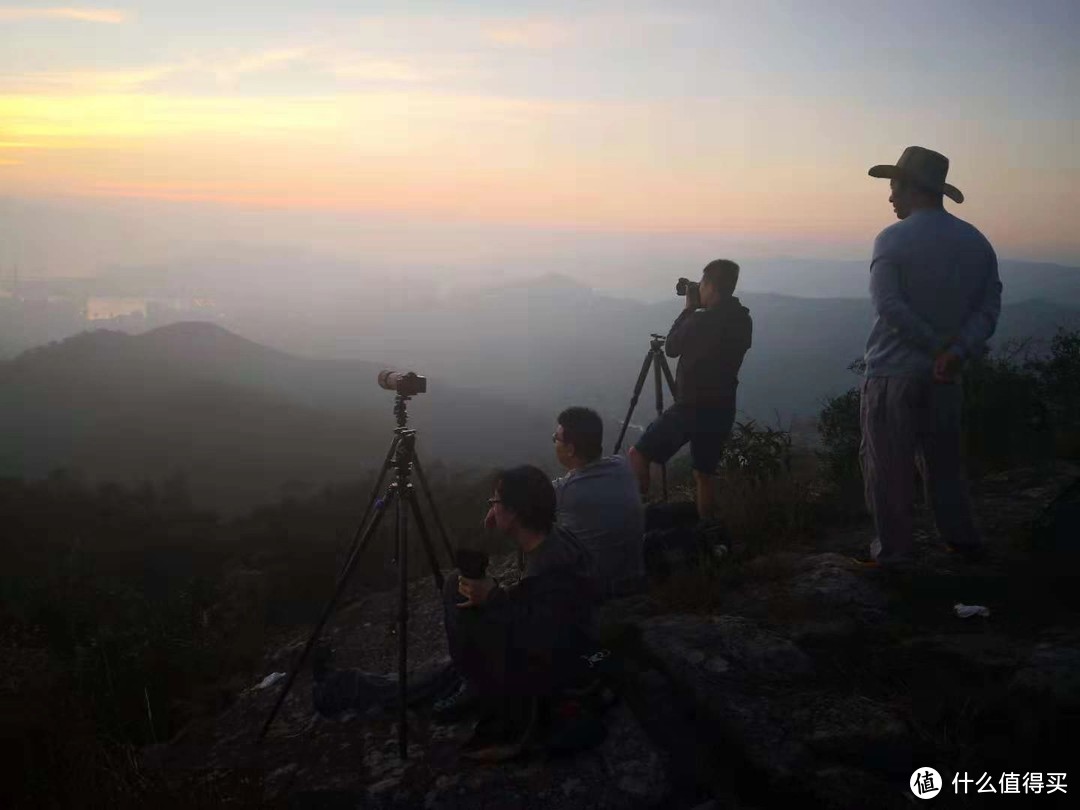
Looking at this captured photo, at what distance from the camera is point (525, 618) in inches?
120

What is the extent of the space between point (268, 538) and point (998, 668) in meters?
9.12

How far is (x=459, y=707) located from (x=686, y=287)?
3.28 meters

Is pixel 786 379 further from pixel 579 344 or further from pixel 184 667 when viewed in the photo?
pixel 184 667

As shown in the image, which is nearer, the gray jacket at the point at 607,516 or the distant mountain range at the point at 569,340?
the gray jacket at the point at 607,516

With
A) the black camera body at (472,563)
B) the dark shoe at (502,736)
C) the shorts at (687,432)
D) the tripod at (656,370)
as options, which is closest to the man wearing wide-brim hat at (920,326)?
the shorts at (687,432)

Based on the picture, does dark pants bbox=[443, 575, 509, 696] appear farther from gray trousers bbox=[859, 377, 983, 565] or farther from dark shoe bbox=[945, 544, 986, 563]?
dark shoe bbox=[945, 544, 986, 563]

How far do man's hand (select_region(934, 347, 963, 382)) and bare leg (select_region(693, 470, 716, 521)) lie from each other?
192 centimetres

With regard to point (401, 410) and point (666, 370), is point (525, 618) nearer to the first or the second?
point (401, 410)

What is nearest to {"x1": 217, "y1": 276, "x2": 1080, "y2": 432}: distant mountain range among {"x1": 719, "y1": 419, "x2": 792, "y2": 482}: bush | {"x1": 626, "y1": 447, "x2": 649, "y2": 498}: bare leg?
{"x1": 719, "y1": 419, "x2": 792, "y2": 482}: bush

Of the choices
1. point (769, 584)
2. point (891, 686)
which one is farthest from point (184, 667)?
point (891, 686)

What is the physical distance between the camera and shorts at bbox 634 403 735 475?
17.3ft

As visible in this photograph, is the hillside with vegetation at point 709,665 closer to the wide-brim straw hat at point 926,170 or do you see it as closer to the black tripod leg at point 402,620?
the black tripod leg at point 402,620

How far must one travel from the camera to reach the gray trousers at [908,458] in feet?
13.1

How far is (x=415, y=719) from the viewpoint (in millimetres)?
3695
